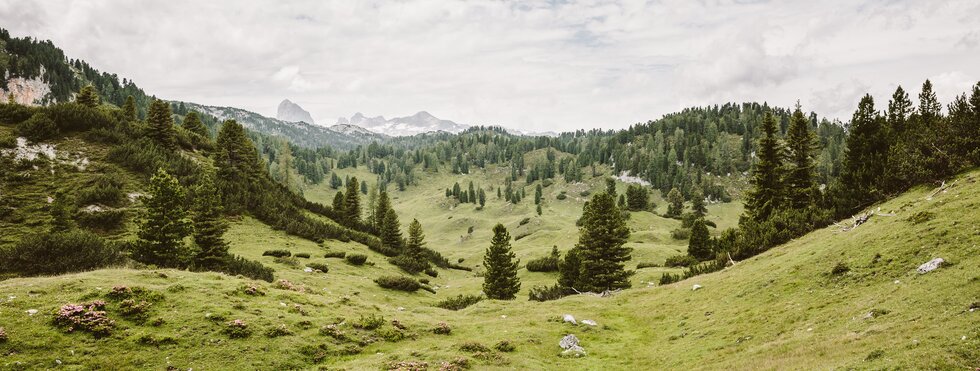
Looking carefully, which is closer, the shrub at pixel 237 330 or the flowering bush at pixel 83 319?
the flowering bush at pixel 83 319

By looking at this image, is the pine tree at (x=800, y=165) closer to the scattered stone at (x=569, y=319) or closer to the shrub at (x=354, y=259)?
the scattered stone at (x=569, y=319)

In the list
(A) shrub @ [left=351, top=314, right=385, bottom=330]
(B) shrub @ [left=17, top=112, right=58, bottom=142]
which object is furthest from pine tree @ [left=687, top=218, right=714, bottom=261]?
(B) shrub @ [left=17, top=112, right=58, bottom=142]

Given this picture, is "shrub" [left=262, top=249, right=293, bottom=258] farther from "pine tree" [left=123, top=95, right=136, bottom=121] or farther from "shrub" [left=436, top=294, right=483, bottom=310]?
"pine tree" [left=123, top=95, right=136, bottom=121]

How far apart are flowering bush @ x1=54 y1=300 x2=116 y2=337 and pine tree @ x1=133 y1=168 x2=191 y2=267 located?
19208 millimetres

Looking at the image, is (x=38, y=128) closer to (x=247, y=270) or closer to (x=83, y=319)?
(x=247, y=270)

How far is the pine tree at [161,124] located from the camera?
73.9m

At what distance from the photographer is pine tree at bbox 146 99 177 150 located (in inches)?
2908

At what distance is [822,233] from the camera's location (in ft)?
130

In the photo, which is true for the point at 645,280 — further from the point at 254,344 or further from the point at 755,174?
the point at 254,344

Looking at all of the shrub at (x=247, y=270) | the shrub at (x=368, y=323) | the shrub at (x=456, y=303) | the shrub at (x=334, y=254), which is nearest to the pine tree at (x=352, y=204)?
the shrub at (x=334, y=254)

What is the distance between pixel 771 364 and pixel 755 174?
151 ft

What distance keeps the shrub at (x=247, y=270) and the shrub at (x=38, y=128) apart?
41.2 meters

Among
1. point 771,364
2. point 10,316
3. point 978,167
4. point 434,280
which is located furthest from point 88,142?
point 978,167

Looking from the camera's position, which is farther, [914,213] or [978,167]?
[978,167]
